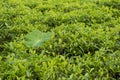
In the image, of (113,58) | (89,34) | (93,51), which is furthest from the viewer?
(89,34)

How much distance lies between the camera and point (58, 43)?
4.06 m

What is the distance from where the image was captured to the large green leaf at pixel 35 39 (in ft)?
12.9

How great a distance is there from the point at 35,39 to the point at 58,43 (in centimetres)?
37

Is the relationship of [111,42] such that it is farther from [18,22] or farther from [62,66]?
[18,22]

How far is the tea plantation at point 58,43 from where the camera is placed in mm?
3176

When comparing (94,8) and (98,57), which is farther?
(94,8)

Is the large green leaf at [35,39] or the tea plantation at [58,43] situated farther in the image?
the large green leaf at [35,39]

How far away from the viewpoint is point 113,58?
11.6 ft

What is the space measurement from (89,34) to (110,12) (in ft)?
5.93

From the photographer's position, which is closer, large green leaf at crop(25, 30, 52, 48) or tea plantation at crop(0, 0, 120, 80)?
tea plantation at crop(0, 0, 120, 80)

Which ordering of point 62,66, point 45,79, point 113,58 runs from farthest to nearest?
point 113,58 → point 62,66 → point 45,79

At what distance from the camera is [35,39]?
4141mm

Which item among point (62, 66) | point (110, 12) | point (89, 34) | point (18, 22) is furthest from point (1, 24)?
point (110, 12)

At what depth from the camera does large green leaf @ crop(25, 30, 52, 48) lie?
394 centimetres
